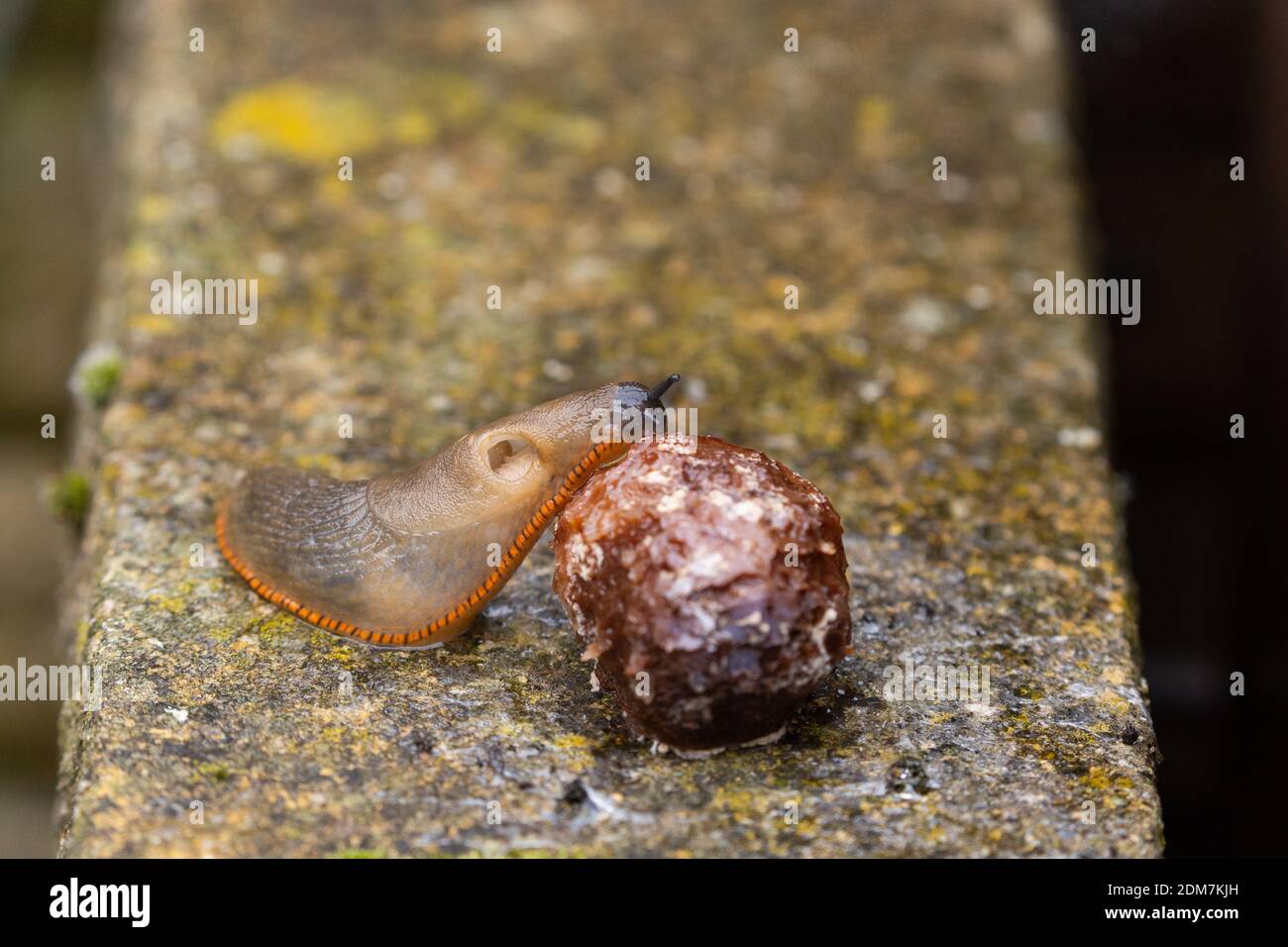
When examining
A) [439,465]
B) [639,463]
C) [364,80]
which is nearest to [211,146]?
[364,80]

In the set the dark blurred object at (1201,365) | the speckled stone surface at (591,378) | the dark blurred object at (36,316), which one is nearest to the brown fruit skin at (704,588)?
the speckled stone surface at (591,378)

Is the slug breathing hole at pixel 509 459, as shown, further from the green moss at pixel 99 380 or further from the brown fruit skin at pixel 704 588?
the green moss at pixel 99 380

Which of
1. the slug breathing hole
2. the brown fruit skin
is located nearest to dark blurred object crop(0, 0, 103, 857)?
the slug breathing hole

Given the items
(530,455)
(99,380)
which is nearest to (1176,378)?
(530,455)

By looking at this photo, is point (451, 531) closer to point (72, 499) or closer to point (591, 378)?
point (591, 378)

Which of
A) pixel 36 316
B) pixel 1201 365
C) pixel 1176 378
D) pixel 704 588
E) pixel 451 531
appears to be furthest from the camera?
pixel 36 316

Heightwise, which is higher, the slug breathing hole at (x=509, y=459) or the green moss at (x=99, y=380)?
the green moss at (x=99, y=380)

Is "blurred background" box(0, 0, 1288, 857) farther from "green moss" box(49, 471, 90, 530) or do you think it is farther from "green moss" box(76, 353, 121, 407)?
"green moss" box(76, 353, 121, 407)
